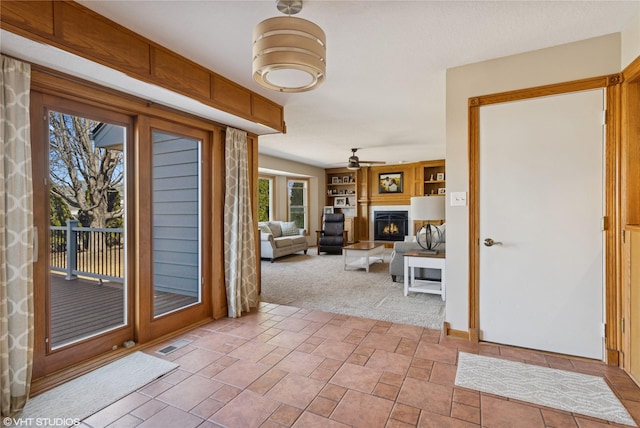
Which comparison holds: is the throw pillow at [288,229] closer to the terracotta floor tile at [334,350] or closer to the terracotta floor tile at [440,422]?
the terracotta floor tile at [334,350]

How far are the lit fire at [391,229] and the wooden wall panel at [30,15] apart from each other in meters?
8.55

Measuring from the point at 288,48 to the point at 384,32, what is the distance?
97 cm

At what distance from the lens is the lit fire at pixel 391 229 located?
9.34 metres

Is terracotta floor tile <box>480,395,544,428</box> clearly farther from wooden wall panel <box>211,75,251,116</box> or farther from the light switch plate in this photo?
wooden wall panel <box>211,75,251,116</box>

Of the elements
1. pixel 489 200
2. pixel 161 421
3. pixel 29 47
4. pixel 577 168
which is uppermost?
pixel 29 47

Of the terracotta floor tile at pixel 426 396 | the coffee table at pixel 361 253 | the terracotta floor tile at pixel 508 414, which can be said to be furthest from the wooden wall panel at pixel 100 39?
the coffee table at pixel 361 253

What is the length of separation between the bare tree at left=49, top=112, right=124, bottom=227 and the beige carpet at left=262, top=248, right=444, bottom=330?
2.25 m

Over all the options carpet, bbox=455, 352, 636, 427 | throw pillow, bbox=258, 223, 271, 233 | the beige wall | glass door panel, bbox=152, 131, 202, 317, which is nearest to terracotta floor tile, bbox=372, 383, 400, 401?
carpet, bbox=455, 352, 636, 427

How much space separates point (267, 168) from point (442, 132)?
407 centimetres

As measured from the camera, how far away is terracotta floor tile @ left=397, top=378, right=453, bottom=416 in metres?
1.87

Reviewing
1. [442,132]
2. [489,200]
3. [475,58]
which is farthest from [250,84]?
[442,132]

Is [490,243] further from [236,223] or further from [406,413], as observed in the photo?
[236,223]

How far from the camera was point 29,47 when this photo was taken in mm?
1777

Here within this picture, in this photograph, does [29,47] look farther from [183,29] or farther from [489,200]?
[489,200]
